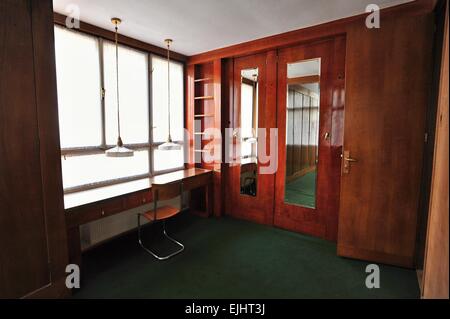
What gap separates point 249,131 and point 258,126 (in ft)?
0.55

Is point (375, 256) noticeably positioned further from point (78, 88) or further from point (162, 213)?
point (78, 88)

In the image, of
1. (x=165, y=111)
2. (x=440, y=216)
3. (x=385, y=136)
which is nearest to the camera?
(x=440, y=216)

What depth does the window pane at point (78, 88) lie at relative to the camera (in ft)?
8.05

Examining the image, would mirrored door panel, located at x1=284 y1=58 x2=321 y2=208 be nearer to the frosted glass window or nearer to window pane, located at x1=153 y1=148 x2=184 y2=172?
the frosted glass window

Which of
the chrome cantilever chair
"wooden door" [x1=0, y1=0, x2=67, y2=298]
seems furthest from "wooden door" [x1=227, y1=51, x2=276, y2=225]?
"wooden door" [x1=0, y1=0, x2=67, y2=298]

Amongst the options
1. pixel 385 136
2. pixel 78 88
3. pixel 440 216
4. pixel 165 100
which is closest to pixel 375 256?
pixel 385 136

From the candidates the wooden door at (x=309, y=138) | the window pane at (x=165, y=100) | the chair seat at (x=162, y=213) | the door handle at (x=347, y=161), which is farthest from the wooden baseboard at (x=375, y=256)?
the window pane at (x=165, y=100)

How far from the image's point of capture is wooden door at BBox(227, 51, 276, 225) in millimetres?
3294

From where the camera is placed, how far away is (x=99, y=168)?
2.88m

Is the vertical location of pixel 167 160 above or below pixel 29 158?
below

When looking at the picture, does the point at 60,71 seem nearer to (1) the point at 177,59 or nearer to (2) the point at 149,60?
(2) the point at 149,60

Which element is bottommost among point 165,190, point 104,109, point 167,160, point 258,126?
point 165,190
